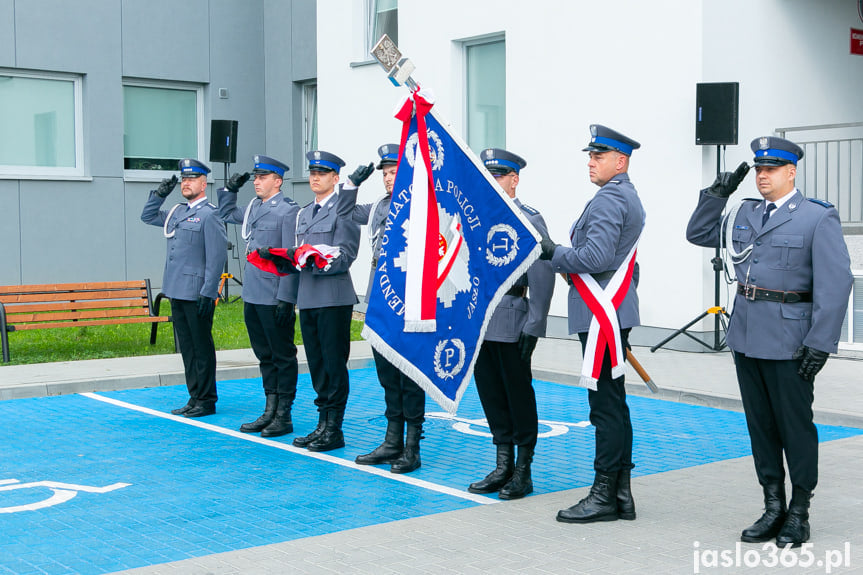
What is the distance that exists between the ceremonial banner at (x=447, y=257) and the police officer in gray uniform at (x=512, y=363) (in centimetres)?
24

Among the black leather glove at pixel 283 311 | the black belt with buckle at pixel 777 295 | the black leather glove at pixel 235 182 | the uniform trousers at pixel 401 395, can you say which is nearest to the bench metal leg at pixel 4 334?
the black leather glove at pixel 235 182

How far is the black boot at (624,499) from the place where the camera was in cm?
589

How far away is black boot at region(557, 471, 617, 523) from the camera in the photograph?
5777mm

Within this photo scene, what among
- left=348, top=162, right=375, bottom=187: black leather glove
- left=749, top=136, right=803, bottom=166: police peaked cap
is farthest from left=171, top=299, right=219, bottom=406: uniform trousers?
left=749, top=136, right=803, bottom=166: police peaked cap

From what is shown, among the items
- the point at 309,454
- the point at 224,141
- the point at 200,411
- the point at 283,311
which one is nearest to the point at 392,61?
the point at 283,311

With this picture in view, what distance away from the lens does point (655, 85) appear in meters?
13.4

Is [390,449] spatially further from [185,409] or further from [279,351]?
[185,409]

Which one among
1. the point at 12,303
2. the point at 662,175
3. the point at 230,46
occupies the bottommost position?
the point at 12,303

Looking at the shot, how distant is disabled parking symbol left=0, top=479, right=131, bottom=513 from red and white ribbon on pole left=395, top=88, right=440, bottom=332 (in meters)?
2.32

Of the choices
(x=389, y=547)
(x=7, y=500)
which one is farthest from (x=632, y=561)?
(x=7, y=500)

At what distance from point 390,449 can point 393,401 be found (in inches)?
13.3

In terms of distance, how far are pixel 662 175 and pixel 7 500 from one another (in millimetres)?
9117

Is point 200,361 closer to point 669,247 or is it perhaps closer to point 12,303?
point 12,303

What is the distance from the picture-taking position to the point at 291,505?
6383 mm
